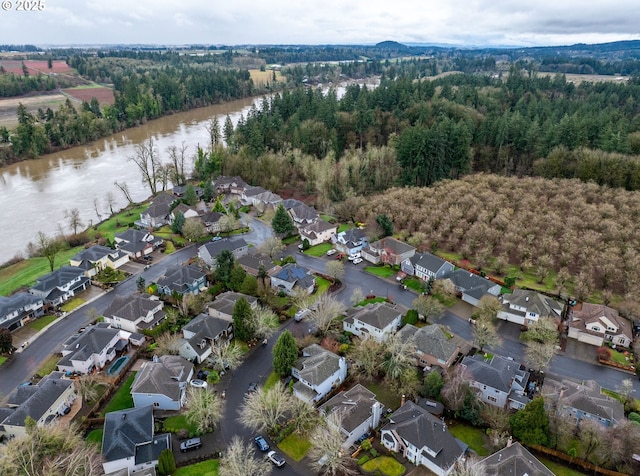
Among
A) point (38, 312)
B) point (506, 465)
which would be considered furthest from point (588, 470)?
point (38, 312)

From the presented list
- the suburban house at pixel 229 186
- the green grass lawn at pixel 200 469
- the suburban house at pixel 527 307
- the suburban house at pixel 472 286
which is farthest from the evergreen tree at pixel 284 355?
the suburban house at pixel 229 186

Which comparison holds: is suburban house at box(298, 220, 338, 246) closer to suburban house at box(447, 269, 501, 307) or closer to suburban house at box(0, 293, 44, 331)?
suburban house at box(447, 269, 501, 307)

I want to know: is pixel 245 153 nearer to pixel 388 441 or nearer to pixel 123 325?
pixel 123 325

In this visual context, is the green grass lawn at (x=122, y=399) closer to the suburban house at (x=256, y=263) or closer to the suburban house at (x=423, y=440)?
the suburban house at (x=256, y=263)

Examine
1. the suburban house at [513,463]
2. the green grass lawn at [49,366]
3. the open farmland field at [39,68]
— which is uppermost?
the open farmland field at [39,68]

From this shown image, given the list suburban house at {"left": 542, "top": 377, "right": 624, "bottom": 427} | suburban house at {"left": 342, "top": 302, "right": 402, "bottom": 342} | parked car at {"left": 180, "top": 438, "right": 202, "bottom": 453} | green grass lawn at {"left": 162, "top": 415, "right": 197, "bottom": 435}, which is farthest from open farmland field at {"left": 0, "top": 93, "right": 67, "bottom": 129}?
suburban house at {"left": 542, "top": 377, "right": 624, "bottom": 427}

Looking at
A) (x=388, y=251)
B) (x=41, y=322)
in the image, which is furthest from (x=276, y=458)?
(x=388, y=251)
